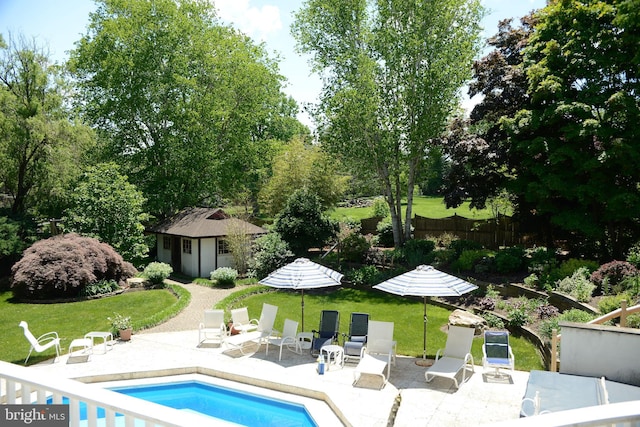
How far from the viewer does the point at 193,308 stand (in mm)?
17188

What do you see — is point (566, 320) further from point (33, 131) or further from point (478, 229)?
point (33, 131)

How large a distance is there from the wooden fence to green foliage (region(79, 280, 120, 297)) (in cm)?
1683

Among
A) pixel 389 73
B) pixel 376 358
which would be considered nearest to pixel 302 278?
pixel 376 358

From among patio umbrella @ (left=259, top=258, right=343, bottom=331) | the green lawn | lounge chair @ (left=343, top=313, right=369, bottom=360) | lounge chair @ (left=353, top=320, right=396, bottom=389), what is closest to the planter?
patio umbrella @ (left=259, top=258, right=343, bottom=331)

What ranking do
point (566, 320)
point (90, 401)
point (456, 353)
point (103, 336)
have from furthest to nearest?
point (103, 336) < point (566, 320) < point (456, 353) < point (90, 401)

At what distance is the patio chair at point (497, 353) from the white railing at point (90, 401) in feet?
28.7

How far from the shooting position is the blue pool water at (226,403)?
9.03m

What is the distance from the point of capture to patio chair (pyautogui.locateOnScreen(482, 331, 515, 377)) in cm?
993

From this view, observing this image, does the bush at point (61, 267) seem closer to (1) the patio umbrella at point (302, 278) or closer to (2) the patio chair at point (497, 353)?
(1) the patio umbrella at point (302, 278)

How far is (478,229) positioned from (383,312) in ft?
38.8

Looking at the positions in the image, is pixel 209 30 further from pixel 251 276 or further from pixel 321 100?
pixel 251 276

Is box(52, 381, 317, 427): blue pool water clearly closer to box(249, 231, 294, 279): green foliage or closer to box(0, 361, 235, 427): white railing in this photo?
box(0, 361, 235, 427): white railing

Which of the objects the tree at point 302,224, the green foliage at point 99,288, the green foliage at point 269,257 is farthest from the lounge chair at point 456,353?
the green foliage at point 99,288

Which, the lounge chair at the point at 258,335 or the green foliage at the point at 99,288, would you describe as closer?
the lounge chair at the point at 258,335
